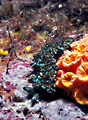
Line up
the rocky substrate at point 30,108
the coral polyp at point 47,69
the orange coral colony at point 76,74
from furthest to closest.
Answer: the coral polyp at point 47,69
the orange coral colony at point 76,74
the rocky substrate at point 30,108

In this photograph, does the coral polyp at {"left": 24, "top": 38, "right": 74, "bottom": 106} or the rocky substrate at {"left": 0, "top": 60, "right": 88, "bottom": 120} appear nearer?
the rocky substrate at {"left": 0, "top": 60, "right": 88, "bottom": 120}

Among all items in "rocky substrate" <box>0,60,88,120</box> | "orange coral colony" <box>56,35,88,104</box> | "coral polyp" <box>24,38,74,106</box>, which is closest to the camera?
"rocky substrate" <box>0,60,88,120</box>

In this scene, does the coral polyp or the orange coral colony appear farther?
the coral polyp

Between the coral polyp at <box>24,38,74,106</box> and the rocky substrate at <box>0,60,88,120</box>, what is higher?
the coral polyp at <box>24,38,74,106</box>

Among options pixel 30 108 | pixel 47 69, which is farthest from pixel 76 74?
pixel 30 108

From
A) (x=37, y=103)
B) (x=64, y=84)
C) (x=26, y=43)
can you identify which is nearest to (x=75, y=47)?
(x=64, y=84)

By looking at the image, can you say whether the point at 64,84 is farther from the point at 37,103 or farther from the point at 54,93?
the point at 37,103

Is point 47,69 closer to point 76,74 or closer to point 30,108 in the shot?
point 76,74

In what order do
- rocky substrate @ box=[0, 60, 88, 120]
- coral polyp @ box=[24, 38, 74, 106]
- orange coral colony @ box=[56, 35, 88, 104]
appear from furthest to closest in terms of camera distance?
1. coral polyp @ box=[24, 38, 74, 106]
2. orange coral colony @ box=[56, 35, 88, 104]
3. rocky substrate @ box=[0, 60, 88, 120]
